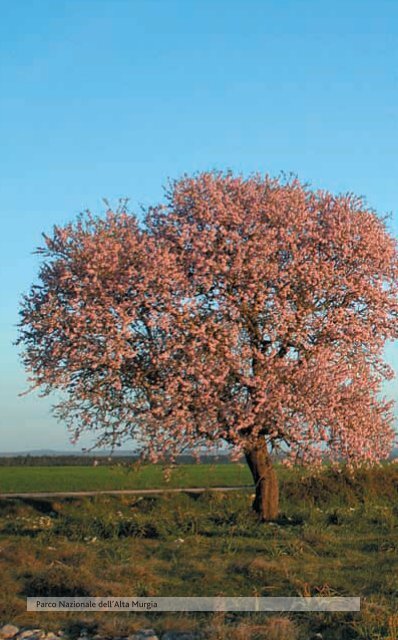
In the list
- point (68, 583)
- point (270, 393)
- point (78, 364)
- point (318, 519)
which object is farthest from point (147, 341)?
point (68, 583)

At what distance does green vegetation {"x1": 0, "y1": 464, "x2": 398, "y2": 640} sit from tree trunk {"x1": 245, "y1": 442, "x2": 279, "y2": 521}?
62 cm

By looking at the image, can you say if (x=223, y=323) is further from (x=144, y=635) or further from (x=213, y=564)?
(x=144, y=635)

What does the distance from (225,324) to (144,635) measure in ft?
43.3

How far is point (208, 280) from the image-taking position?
24.5 m

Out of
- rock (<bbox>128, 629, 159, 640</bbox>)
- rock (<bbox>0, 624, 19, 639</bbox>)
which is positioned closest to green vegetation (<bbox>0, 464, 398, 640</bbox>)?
rock (<bbox>128, 629, 159, 640</bbox>)

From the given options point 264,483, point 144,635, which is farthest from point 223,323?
point 144,635

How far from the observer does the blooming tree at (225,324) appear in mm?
24047

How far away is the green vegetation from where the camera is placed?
41.9 ft

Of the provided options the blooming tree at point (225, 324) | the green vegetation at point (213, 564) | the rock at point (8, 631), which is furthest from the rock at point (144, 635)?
the blooming tree at point (225, 324)

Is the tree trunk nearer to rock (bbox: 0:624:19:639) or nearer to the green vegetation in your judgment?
the green vegetation

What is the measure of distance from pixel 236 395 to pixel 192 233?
5126 millimetres

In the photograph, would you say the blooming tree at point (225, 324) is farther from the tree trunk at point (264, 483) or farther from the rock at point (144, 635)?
the rock at point (144, 635)

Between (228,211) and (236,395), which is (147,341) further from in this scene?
(228,211)

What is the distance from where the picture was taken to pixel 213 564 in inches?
690
